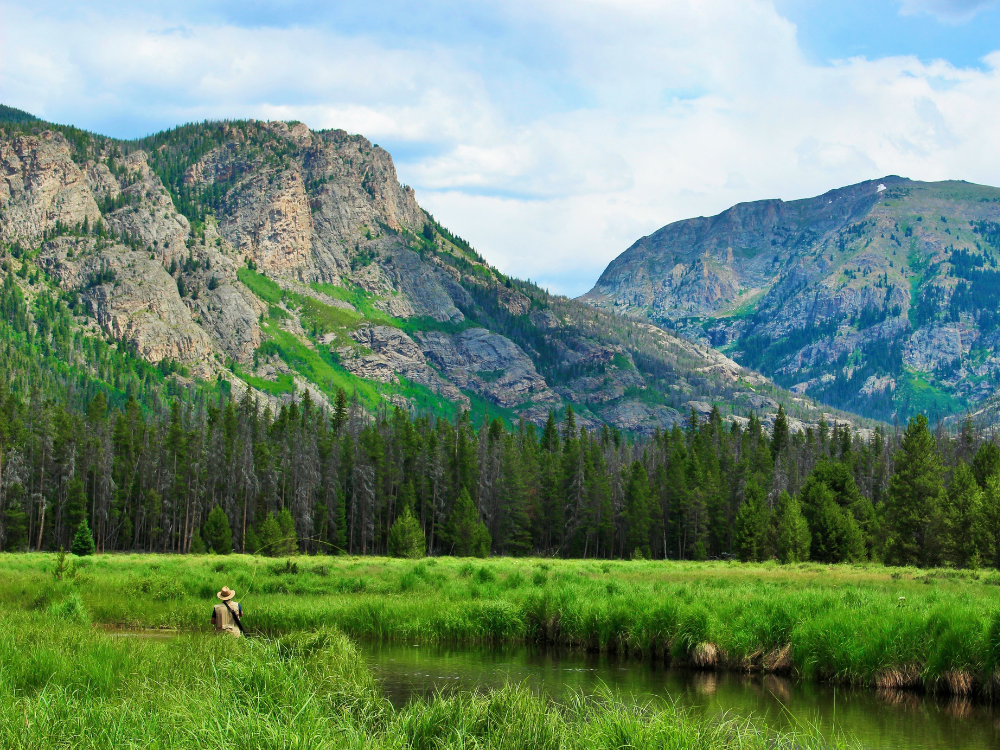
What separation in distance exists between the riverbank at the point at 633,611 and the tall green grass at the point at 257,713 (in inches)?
324

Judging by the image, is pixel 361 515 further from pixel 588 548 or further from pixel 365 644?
pixel 365 644

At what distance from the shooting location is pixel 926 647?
878 inches

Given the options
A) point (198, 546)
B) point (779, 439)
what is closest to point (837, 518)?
point (779, 439)

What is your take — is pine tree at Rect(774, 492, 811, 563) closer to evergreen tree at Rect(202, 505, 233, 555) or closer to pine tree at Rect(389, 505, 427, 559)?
pine tree at Rect(389, 505, 427, 559)

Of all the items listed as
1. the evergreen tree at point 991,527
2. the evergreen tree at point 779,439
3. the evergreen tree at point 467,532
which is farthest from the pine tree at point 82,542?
the evergreen tree at point 779,439

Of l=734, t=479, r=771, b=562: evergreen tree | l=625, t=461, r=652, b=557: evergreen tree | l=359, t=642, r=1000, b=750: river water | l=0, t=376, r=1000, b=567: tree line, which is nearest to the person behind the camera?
l=359, t=642, r=1000, b=750: river water

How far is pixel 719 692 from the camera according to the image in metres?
22.1

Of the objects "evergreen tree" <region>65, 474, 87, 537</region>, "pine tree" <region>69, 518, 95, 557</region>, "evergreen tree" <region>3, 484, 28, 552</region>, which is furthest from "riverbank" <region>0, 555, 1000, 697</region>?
"evergreen tree" <region>65, 474, 87, 537</region>

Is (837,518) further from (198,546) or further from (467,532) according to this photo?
(198,546)

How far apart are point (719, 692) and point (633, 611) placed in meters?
7.10

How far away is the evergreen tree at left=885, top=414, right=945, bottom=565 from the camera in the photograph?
6197 cm

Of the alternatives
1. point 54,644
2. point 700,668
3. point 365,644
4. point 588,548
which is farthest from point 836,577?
point 588,548

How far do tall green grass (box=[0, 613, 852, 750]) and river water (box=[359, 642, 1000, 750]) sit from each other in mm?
3036

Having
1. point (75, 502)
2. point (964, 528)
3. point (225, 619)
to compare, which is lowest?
point (75, 502)
